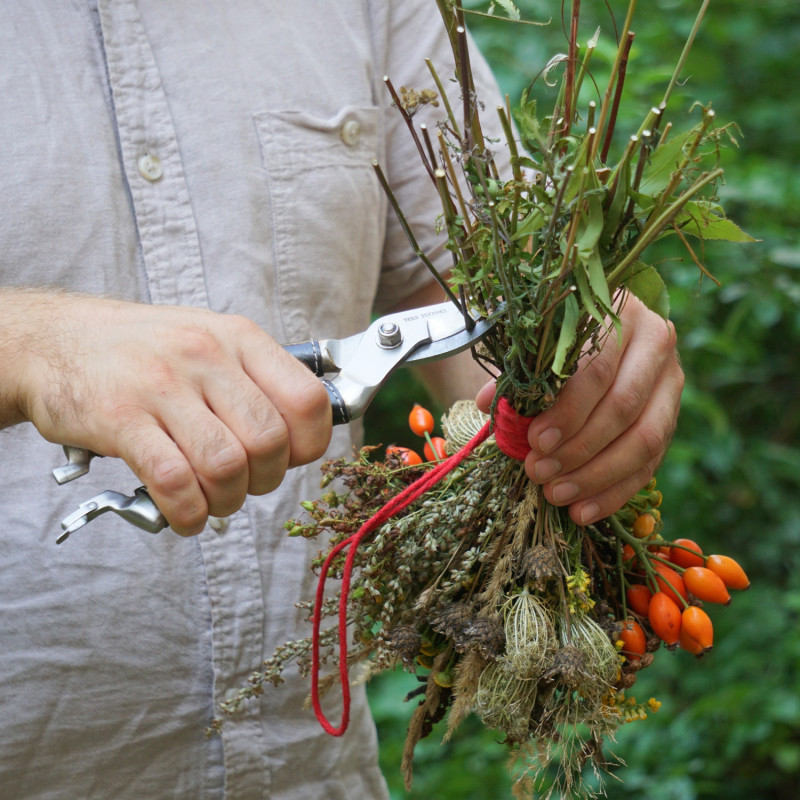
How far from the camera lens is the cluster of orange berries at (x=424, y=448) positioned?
0.96 metres

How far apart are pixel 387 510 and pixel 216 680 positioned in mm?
344

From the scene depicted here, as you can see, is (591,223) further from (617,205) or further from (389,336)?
(389,336)

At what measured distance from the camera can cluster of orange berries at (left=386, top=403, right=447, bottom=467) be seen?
3.15 feet

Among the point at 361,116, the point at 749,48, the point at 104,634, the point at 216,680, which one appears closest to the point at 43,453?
the point at 104,634

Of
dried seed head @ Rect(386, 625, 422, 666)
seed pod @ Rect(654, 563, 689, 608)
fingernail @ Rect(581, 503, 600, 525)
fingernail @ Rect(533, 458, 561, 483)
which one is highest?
fingernail @ Rect(533, 458, 561, 483)

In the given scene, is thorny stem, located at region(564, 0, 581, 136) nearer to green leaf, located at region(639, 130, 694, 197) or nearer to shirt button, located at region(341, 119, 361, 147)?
green leaf, located at region(639, 130, 694, 197)

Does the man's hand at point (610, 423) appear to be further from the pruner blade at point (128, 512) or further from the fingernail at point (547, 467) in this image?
the pruner blade at point (128, 512)

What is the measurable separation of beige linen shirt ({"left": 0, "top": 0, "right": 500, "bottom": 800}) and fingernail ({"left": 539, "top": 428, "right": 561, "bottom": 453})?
387 millimetres

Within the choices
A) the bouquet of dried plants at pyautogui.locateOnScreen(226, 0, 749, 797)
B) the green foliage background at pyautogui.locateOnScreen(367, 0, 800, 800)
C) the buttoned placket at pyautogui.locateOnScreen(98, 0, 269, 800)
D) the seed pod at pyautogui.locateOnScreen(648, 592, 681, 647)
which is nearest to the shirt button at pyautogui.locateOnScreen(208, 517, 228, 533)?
the buttoned placket at pyautogui.locateOnScreen(98, 0, 269, 800)

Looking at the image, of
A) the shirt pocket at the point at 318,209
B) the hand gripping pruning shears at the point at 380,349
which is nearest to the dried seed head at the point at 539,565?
the hand gripping pruning shears at the point at 380,349

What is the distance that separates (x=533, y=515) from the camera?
2.87 ft

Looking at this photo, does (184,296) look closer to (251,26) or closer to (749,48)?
(251,26)

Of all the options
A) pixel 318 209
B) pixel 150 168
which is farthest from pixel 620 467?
pixel 150 168

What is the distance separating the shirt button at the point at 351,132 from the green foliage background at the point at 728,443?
807 millimetres
